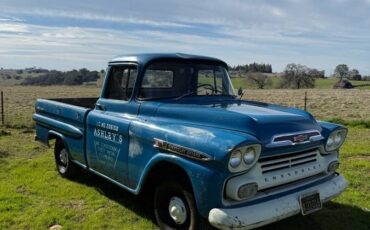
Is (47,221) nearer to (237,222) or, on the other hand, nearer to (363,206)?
(237,222)

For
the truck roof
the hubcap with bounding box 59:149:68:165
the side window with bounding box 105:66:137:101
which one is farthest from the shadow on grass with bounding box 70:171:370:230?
the truck roof

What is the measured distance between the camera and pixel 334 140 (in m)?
4.80

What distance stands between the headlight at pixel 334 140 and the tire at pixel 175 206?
1751mm

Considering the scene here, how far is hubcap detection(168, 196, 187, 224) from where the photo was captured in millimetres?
4199

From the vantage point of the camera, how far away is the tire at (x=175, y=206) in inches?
158

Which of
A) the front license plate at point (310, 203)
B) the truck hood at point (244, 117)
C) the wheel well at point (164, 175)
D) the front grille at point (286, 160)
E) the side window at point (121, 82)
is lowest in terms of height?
the front license plate at point (310, 203)

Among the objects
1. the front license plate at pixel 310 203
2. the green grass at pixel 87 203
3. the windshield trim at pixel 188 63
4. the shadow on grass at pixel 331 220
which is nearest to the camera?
the front license plate at pixel 310 203

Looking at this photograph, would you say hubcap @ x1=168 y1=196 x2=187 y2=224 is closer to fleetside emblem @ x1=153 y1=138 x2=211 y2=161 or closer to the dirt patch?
fleetside emblem @ x1=153 y1=138 x2=211 y2=161

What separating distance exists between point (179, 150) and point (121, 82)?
1956 millimetres

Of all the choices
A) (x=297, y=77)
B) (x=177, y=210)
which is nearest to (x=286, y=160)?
(x=177, y=210)

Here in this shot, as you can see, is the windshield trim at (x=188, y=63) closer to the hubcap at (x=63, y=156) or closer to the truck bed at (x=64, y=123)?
the truck bed at (x=64, y=123)

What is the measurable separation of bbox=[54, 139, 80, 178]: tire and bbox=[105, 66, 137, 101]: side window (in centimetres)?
146

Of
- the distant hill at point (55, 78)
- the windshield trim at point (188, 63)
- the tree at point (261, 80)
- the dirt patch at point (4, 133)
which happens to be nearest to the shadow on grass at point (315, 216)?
the windshield trim at point (188, 63)

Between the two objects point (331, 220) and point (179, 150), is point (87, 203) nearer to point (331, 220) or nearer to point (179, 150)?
point (179, 150)
